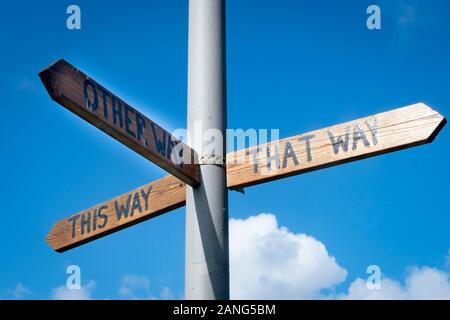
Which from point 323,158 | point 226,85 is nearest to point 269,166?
point 323,158

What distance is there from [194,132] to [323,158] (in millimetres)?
551

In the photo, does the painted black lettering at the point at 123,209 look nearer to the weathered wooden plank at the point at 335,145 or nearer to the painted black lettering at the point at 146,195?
the painted black lettering at the point at 146,195

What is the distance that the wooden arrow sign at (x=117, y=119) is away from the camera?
6.50 ft

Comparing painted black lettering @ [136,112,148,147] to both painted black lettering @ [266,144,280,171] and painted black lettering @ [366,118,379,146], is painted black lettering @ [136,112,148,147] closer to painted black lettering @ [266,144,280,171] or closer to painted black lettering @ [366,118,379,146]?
painted black lettering @ [266,144,280,171]

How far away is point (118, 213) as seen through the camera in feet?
9.09

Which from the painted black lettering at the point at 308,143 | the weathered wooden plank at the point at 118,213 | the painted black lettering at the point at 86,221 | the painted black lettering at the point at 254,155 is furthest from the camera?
the painted black lettering at the point at 86,221

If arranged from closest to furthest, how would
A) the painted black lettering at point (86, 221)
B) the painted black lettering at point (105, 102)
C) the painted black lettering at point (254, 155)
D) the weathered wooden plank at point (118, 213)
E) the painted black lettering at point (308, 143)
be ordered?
the painted black lettering at point (105, 102)
the painted black lettering at point (308, 143)
the painted black lettering at point (254, 155)
the weathered wooden plank at point (118, 213)
the painted black lettering at point (86, 221)

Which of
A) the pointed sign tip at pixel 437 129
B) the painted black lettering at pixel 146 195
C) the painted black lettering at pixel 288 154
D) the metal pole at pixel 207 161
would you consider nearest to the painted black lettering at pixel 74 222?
the painted black lettering at pixel 146 195

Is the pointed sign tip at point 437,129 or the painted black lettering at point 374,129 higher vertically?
the painted black lettering at point 374,129

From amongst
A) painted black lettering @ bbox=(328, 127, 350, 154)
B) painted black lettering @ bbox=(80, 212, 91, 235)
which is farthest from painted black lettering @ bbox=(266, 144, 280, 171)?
painted black lettering @ bbox=(80, 212, 91, 235)

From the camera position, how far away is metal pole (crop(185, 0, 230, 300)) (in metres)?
2.38
